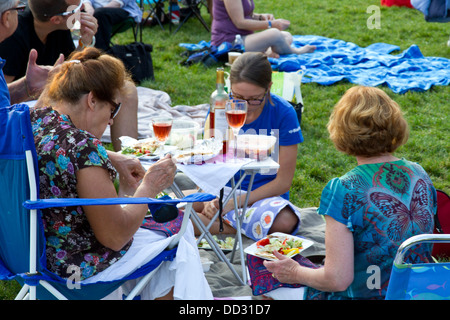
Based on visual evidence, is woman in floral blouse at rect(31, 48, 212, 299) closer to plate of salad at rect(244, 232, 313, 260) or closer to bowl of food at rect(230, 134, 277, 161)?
plate of salad at rect(244, 232, 313, 260)

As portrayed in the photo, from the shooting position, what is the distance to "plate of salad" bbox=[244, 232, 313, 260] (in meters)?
2.74

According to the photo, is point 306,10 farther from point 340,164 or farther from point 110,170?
point 110,170

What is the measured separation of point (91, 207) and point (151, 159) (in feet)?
2.48

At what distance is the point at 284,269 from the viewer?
2338mm

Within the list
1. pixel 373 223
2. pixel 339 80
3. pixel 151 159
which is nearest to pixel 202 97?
pixel 339 80

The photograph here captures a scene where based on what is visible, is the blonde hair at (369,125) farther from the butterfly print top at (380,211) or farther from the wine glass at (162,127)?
the wine glass at (162,127)

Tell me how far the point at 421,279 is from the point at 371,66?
643cm

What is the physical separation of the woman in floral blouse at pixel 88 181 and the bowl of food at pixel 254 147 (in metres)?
0.61

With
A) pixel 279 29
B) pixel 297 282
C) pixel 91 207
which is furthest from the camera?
pixel 279 29

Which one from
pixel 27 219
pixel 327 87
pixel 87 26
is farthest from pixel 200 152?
pixel 327 87

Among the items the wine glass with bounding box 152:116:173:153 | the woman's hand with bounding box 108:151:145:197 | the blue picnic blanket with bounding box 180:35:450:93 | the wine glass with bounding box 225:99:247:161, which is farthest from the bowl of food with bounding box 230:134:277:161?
the blue picnic blanket with bounding box 180:35:450:93

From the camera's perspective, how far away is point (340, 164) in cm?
500

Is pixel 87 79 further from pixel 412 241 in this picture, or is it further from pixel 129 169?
pixel 412 241

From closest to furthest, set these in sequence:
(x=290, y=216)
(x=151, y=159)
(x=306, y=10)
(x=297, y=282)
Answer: (x=297, y=282) → (x=151, y=159) → (x=290, y=216) → (x=306, y=10)
